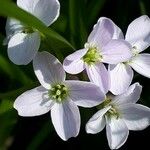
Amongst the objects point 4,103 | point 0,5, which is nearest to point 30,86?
point 4,103

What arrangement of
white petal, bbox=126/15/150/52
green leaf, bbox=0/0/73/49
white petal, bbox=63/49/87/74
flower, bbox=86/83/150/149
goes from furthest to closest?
white petal, bbox=126/15/150/52 < flower, bbox=86/83/150/149 < white petal, bbox=63/49/87/74 < green leaf, bbox=0/0/73/49

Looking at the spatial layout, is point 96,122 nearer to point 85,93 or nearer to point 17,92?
point 85,93

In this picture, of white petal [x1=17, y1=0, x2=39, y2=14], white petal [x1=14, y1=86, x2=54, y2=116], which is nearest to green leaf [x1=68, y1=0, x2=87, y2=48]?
white petal [x1=17, y1=0, x2=39, y2=14]

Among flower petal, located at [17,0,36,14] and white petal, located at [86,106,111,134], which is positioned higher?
flower petal, located at [17,0,36,14]

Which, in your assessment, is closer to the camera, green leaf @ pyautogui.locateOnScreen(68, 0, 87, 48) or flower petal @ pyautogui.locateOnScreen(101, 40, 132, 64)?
flower petal @ pyautogui.locateOnScreen(101, 40, 132, 64)

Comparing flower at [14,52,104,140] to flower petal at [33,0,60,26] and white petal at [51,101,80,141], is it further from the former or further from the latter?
flower petal at [33,0,60,26]

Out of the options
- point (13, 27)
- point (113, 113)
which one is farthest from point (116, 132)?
point (13, 27)
